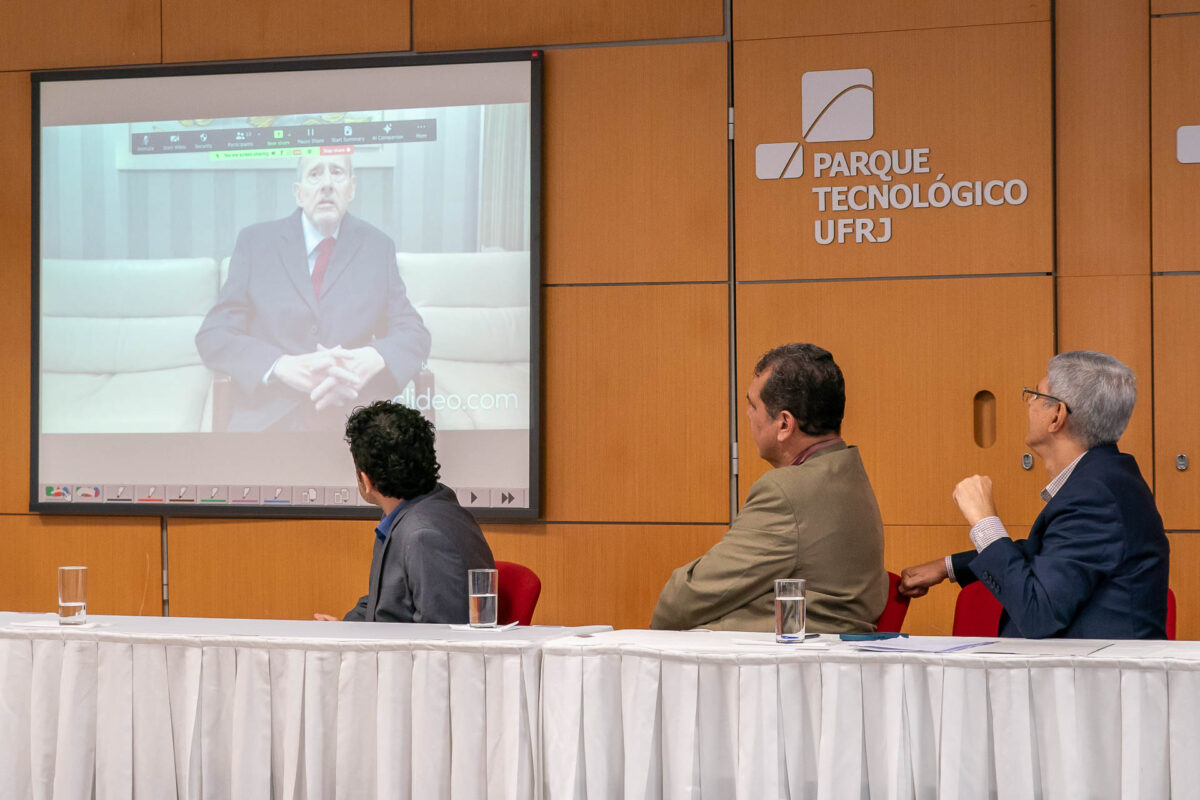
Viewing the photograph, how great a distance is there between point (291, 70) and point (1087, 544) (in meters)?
3.37

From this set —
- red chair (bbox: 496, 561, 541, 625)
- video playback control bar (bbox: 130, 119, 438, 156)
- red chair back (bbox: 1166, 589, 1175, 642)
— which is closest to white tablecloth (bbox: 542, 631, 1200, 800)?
red chair back (bbox: 1166, 589, 1175, 642)

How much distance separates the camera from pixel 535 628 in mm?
2406

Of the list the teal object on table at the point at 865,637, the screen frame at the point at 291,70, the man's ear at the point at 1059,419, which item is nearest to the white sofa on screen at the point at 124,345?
the screen frame at the point at 291,70

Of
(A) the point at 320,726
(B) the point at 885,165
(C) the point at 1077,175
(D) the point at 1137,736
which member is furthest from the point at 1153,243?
(A) the point at 320,726

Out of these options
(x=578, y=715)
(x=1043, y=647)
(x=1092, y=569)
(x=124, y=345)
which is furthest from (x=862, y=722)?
(x=124, y=345)

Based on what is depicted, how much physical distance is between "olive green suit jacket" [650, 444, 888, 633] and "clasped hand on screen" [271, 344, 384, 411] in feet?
7.01

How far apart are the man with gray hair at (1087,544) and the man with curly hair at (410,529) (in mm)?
1184

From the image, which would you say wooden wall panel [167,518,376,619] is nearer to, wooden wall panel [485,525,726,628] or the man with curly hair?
wooden wall panel [485,525,726,628]

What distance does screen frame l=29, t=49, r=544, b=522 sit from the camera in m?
4.20

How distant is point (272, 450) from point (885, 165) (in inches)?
98.7

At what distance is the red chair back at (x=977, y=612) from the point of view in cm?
282

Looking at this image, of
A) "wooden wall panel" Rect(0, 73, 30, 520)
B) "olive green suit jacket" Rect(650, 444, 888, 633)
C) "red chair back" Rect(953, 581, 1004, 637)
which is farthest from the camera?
"wooden wall panel" Rect(0, 73, 30, 520)

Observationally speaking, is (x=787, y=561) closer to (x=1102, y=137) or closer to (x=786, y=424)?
(x=786, y=424)

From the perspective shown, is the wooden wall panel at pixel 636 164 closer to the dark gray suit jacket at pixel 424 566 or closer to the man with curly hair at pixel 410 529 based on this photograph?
the man with curly hair at pixel 410 529
